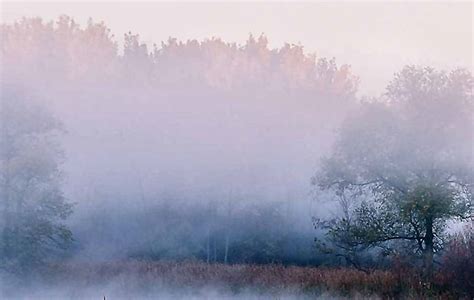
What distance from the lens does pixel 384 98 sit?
25.4 metres

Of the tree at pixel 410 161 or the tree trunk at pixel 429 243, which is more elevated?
the tree at pixel 410 161

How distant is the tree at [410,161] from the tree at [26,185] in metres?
9.90

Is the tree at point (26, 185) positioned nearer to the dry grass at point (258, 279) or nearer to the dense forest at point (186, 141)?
the dry grass at point (258, 279)

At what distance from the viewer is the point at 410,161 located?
940 inches

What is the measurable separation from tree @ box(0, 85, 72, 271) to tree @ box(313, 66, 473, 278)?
9.90 m

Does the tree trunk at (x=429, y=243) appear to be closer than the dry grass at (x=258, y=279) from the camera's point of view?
No

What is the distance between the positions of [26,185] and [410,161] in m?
13.5

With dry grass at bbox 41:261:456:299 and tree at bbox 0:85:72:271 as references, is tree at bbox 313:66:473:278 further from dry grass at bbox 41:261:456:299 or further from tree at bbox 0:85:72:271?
tree at bbox 0:85:72:271

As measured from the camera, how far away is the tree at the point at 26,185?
25.2m

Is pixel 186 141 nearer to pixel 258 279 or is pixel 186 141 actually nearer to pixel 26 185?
pixel 26 185

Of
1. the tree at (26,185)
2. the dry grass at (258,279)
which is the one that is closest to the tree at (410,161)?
the dry grass at (258,279)

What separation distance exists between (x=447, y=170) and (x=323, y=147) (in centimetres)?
1716

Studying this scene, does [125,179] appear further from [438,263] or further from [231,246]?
[438,263]

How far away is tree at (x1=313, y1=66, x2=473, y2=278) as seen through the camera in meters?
23.2
